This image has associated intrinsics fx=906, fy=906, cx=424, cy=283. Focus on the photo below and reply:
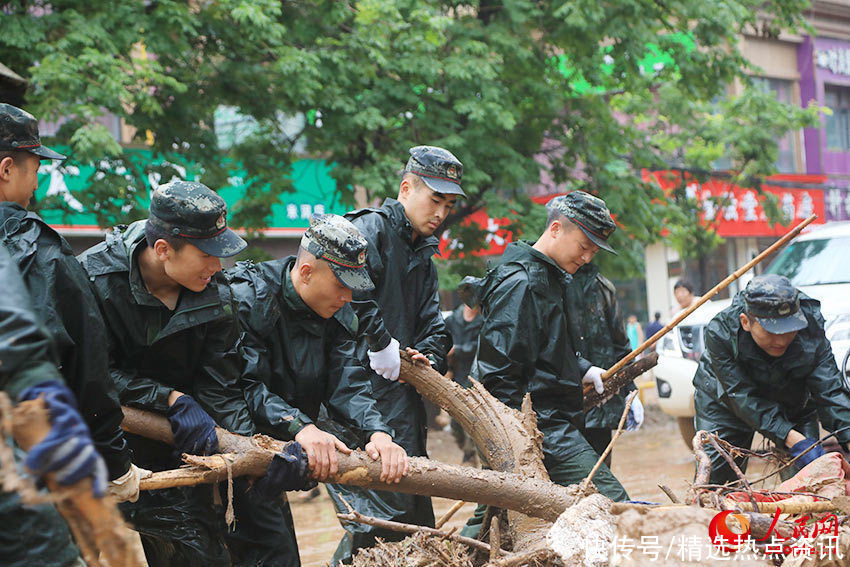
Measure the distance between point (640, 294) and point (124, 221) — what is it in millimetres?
16471

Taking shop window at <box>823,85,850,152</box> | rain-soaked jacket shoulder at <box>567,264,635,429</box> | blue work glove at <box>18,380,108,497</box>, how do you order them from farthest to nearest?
shop window at <box>823,85,850,152</box> → rain-soaked jacket shoulder at <box>567,264,635,429</box> → blue work glove at <box>18,380,108,497</box>

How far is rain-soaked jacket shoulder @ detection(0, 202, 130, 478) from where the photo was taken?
2.62m

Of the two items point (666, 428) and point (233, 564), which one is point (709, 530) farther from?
point (666, 428)

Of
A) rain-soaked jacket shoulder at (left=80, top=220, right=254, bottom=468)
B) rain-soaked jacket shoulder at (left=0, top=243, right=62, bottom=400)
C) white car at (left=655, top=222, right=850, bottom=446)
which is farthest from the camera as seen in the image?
white car at (left=655, top=222, right=850, bottom=446)

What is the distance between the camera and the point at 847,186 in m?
25.4

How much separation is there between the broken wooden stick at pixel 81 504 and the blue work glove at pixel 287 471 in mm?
1395

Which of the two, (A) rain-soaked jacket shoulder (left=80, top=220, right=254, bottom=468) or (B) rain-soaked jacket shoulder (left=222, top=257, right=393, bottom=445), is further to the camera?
(B) rain-soaked jacket shoulder (left=222, top=257, right=393, bottom=445)

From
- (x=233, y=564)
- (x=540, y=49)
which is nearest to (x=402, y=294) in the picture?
(x=233, y=564)

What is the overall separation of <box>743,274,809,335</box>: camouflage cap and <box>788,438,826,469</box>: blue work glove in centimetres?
60

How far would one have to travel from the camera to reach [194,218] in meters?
3.24

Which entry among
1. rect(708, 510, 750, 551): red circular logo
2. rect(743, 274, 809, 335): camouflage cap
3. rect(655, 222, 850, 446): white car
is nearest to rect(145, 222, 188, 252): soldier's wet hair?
rect(708, 510, 750, 551): red circular logo

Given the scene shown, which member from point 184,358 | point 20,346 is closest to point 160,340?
point 184,358

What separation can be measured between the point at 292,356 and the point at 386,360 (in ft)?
2.03

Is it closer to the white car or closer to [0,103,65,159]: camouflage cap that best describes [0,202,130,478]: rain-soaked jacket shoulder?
[0,103,65,159]: camouflage cap
